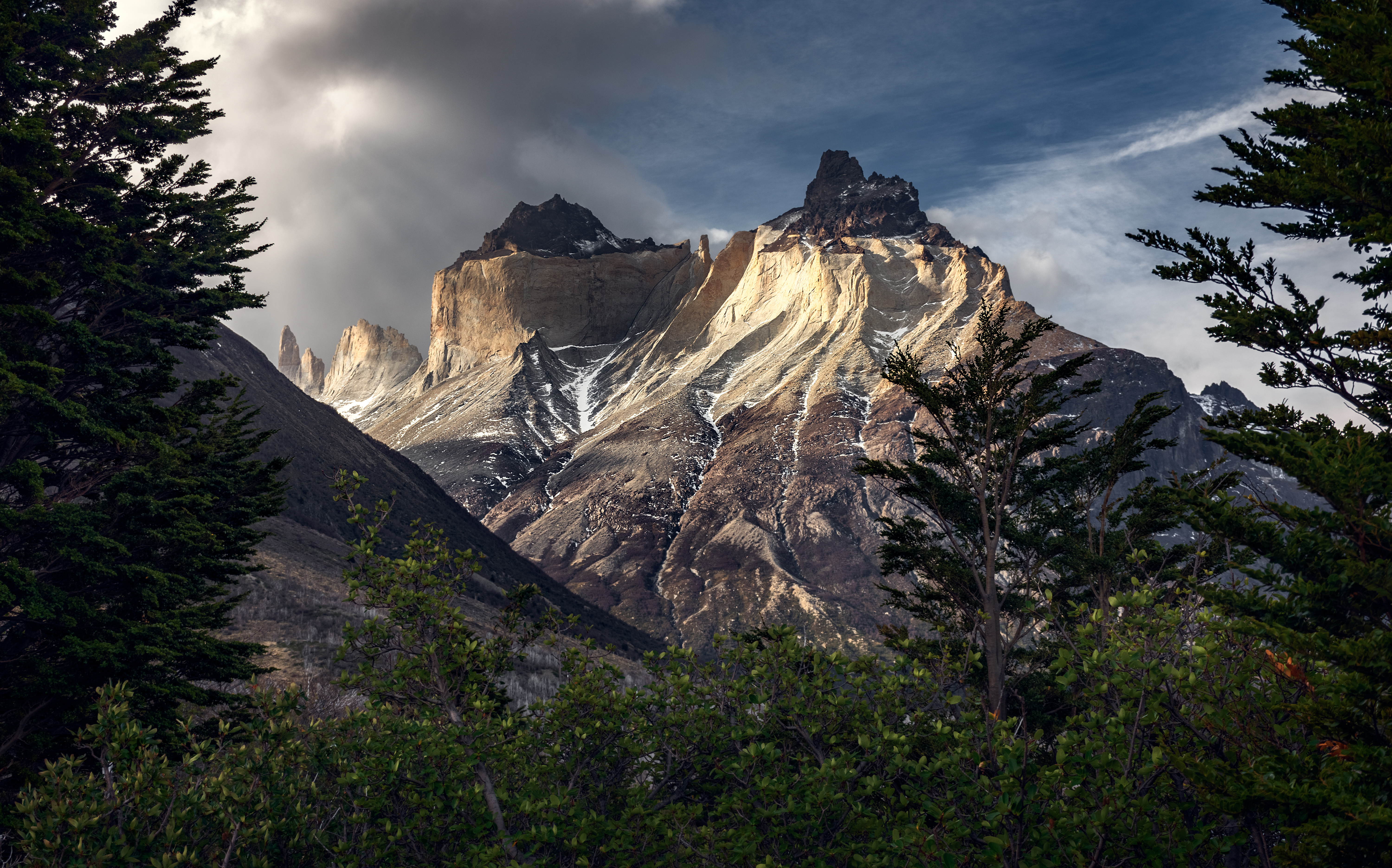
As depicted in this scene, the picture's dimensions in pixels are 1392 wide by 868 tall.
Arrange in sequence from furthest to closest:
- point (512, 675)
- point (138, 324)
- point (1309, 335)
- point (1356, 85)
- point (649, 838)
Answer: point (512, 675)
point (138, 324)
point (1309, 335)
point (1356, 85)
point (649, 838)

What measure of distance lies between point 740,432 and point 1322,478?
131 metres

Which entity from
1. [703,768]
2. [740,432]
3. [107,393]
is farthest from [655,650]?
[740,432]

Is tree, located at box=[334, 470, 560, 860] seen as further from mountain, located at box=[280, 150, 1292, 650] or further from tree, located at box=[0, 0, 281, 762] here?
mountain, located at box=[280, 150, 1292, 650]

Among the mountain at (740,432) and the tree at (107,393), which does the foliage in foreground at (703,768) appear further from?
the mountain at (740,432)

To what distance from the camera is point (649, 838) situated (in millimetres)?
6836

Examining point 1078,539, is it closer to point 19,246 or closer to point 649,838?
point 649,838

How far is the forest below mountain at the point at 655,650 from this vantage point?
589cm

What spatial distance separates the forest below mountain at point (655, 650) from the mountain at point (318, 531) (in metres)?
16.3

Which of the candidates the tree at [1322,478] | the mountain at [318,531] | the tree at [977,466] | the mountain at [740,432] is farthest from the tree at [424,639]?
the mountain at [740,432]

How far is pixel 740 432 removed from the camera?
137750 millimetres

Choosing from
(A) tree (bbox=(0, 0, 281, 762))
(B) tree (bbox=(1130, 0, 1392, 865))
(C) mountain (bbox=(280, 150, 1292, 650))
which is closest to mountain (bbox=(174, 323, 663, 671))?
(A) tree (bbox=(0, 0, 281, 762))

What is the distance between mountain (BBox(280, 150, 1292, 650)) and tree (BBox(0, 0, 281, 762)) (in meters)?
66.2

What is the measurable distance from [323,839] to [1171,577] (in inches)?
564

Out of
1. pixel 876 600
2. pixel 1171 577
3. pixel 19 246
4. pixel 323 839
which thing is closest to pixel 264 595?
pixel 19 246
